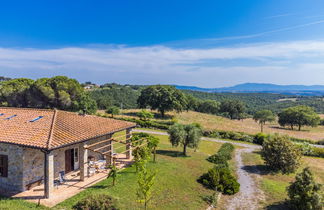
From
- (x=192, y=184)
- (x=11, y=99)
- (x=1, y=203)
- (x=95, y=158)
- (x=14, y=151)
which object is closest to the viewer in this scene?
(x=1, y=203)

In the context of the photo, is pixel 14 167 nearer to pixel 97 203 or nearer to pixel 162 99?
pixel 97 203

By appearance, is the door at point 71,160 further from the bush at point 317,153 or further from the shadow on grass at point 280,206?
the bush at point 317,153

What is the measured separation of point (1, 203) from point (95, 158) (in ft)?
29.1

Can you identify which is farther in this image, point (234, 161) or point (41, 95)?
point (41, 95)

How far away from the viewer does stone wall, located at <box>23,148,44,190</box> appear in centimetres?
1363

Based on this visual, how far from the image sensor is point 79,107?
48.8m

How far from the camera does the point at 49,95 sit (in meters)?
47.7

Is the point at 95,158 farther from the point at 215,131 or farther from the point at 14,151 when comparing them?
the point at 215,131

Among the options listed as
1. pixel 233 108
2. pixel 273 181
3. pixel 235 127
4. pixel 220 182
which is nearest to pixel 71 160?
pixel 220 182

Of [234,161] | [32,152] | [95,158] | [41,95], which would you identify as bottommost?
[234,161]

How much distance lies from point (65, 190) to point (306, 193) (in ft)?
51.1

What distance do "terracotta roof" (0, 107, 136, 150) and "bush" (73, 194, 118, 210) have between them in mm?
3697

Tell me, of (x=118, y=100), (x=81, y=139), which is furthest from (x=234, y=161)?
(x=118, y=100)

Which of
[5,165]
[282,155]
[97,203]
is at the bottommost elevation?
[282,155]
